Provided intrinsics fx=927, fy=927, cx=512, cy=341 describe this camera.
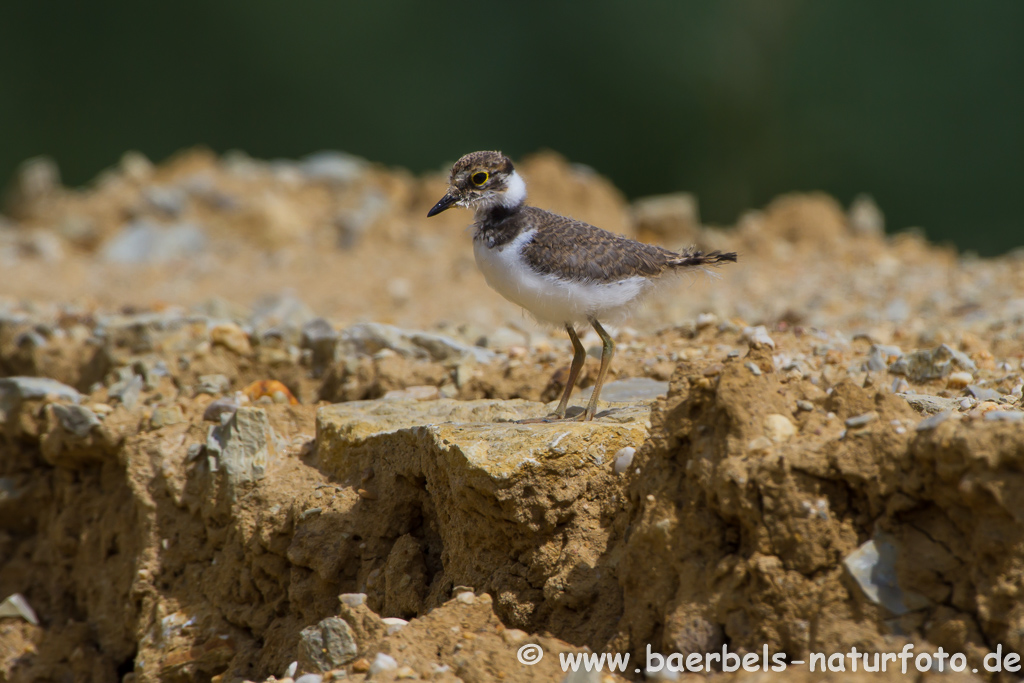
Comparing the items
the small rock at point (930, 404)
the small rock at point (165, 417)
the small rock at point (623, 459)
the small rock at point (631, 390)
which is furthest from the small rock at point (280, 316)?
the small rock at point (930, 404)

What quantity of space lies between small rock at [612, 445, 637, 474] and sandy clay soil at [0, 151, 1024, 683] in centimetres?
1

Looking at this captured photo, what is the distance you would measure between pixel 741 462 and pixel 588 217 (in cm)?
770

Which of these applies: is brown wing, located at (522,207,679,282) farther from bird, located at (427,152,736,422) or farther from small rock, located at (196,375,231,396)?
small rock, located at (196,375,231,396)

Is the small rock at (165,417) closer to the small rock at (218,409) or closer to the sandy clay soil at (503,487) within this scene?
the sandy clay soil at (503,487)

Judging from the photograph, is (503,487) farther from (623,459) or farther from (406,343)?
(406,343)

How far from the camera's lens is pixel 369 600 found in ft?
A: 11.5

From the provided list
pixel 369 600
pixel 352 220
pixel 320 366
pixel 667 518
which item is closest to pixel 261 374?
pixel 320 366

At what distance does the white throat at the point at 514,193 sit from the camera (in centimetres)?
426

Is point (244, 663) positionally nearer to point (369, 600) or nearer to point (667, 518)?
point (369, 600)

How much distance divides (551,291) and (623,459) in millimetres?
968

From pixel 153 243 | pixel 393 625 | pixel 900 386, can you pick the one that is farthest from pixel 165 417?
pixel 153 243

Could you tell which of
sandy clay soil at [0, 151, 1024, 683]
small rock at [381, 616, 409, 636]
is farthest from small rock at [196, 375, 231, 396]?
small rock at [381, 616, 409, 636]

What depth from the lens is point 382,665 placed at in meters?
2.69

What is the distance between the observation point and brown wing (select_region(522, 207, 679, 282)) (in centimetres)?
390
